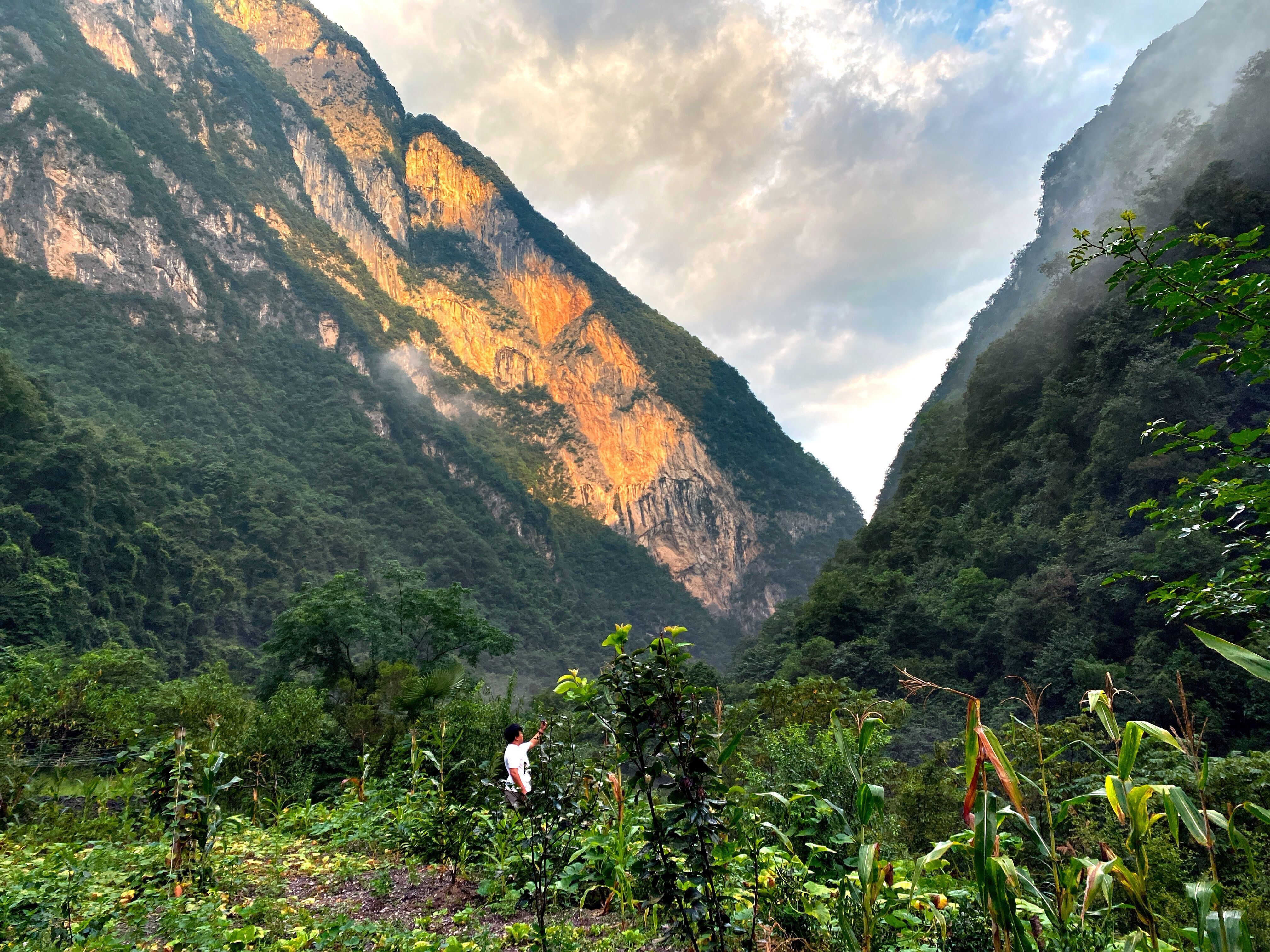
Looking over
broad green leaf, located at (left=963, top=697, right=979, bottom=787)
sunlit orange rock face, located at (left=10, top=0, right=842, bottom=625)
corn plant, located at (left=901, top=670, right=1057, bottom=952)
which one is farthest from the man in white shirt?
sunlit orange rock face, located at (left=10, top=0, right=842, bottom=625)

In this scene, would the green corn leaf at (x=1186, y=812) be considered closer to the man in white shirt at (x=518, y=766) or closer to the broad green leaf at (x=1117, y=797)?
the broad green leaf at (x=1117, y=797)

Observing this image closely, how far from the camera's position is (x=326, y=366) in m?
78.7

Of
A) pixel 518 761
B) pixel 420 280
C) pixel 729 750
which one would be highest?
pixel 420 280

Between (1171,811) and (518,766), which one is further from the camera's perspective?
(518,766)

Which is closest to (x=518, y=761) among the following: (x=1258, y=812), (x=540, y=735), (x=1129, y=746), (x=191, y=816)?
(x=540, y=735)

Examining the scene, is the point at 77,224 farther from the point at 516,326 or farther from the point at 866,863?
the point at 866,863

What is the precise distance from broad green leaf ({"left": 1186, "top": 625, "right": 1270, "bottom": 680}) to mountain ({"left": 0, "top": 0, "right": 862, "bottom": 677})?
→ 103ft

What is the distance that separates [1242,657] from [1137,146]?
2217 inches

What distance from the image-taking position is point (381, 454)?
7475 cm

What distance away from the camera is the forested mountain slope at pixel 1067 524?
15.7 meters

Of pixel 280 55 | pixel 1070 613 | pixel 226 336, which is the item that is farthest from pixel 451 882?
pixel 280 55

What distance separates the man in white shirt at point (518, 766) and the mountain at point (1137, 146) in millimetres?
31366

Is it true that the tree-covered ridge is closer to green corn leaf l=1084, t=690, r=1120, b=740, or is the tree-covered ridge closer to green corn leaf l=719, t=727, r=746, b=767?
green corn leaf l=719, t=727, r=746, b=767

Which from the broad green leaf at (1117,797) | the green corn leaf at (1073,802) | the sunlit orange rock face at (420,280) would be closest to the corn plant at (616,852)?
the green corn leaf at (1073,802)
